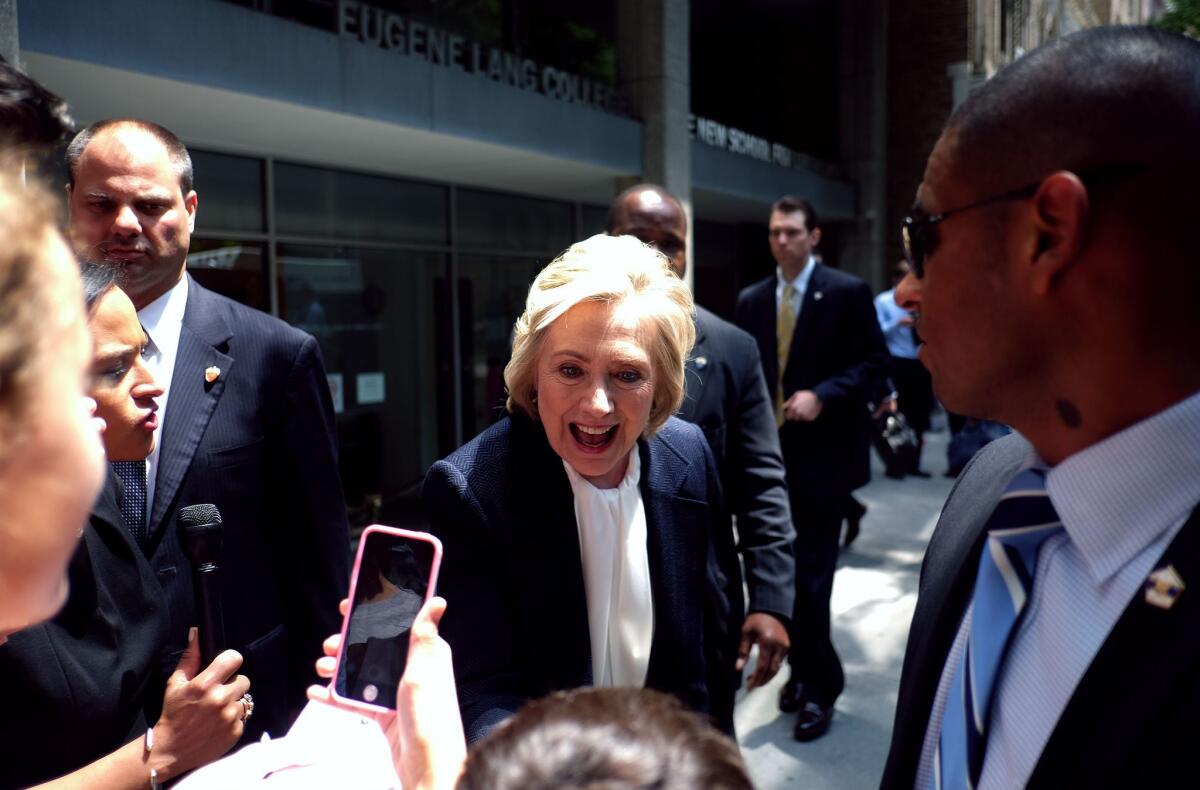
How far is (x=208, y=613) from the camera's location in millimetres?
1812

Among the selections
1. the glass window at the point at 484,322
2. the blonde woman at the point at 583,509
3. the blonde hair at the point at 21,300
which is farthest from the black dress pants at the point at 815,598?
the glass window at the point at 484,322

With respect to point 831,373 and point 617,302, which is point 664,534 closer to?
point 617,302

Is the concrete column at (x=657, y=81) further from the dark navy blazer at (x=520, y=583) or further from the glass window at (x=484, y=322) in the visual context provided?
the dark navy blazer at (x=520, y=583)

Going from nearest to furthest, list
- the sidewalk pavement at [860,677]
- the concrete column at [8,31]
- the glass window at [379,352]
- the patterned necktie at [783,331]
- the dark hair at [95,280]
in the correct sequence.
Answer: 1. the dark hair at [95,280]
2. the concrete column at [8,31]
3. the sidewalk pavement at [860,677]
4. the patterned necktie at [783,331]
5. the glass window at [379,352]

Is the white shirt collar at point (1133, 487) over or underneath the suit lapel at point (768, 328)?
underneath

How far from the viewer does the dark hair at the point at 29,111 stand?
1.66m

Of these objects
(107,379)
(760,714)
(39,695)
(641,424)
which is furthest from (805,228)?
(39,695)

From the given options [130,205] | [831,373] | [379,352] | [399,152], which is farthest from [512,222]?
[130,205]

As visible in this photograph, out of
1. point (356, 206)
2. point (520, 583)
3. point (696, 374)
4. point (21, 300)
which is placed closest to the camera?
point (21, 300)

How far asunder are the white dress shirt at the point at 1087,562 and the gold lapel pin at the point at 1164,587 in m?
0.02

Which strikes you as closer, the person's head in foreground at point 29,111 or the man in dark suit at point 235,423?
the person's head in foreground at point 29,111

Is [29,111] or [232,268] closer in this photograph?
[29,111]

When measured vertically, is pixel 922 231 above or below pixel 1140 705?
above

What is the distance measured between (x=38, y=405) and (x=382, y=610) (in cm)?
78
